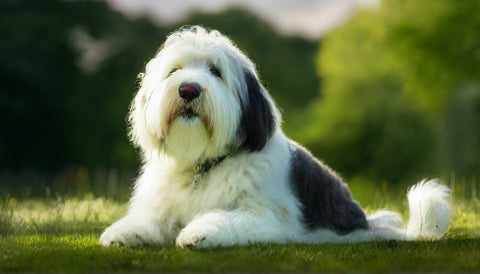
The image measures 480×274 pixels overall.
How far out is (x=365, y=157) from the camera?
2431cm

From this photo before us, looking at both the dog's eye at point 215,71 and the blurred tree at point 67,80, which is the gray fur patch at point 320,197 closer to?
the dog's eye at point 215,71

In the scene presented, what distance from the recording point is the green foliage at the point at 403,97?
21.3 m

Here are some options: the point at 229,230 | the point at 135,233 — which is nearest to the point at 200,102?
the point at 229,230

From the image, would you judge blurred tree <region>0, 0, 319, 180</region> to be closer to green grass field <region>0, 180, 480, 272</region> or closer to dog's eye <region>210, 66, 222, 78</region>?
green grass field <region>0, 180, 480, 272</region>

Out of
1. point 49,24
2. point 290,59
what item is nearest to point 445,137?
point 49,24

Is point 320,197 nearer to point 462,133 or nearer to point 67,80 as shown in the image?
point 462,133

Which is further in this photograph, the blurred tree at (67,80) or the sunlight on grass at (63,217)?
the blurred tree at (67,80)

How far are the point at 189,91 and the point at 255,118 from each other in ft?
2.18

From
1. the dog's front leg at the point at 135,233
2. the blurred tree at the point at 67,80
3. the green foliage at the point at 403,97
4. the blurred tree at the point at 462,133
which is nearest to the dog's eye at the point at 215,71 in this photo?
the dog's front leg at the point at 135,233

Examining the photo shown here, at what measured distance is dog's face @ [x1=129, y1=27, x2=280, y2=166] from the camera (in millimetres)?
4363

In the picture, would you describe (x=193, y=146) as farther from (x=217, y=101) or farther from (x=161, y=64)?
(x=161, y=64)

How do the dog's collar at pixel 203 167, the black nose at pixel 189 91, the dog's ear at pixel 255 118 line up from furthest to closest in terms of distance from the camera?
the dog's collar at pixel 203 167, the dog's ear at pixel 255 118, the black nose at pixel 189 91

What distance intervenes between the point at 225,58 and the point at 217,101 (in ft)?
1.56

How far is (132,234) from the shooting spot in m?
4.41
